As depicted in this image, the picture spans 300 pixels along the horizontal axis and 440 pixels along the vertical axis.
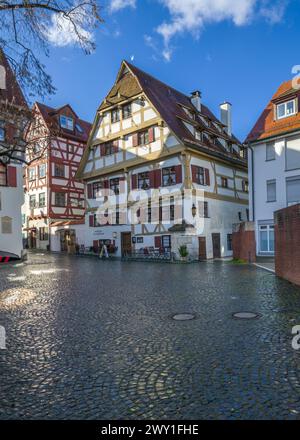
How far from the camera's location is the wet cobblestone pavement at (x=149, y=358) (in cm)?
369

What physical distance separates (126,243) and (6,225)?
376 inches

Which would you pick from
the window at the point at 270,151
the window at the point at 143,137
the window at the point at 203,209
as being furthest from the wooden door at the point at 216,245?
the window at the point at 143,137

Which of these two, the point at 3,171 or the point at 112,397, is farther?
the point at 3,171

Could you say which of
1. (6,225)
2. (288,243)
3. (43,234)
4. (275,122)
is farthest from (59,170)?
(288,243)

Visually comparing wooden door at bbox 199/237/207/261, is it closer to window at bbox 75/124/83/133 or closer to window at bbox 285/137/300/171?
window at bbox 285/137/300/171

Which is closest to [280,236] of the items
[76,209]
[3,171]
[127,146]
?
[127,146]

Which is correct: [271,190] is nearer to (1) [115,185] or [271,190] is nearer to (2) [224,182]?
(2) [224,182]

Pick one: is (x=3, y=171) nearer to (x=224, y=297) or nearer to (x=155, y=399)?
(x=224, y=297)

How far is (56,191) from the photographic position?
39094 mm

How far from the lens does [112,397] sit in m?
3.91

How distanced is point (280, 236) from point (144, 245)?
14882 mm

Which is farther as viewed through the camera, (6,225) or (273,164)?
(6,225)

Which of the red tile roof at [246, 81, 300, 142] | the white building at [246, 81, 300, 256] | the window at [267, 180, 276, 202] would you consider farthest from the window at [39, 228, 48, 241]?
the window at [267, 180, 276, 202]

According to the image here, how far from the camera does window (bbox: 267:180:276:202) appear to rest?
2294cm
